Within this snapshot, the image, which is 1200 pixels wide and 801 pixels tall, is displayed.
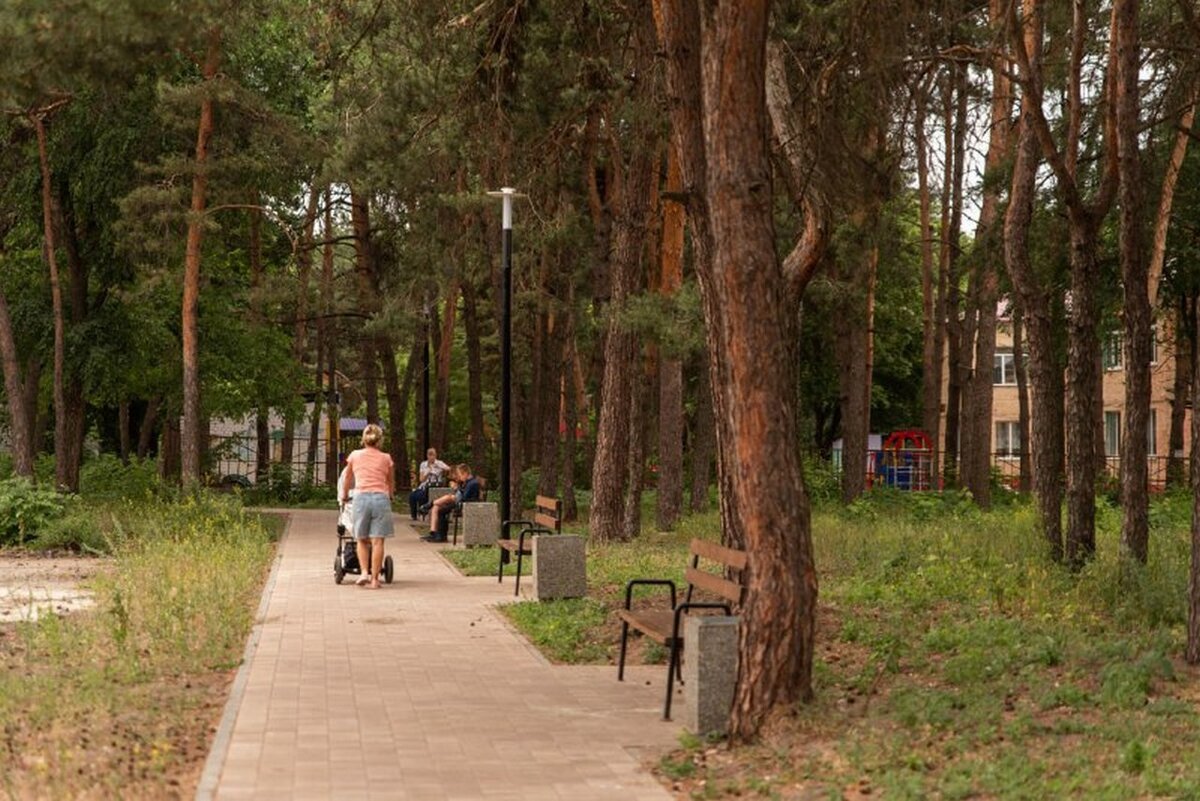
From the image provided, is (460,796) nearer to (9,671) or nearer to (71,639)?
(9,671)

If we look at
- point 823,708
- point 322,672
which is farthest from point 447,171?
point 823,708

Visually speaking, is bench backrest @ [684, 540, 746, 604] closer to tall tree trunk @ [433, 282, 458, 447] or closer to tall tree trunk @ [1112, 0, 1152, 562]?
tall tree trunk @ [1112, 0, 1152, 562]

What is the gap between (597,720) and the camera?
10.5 meters

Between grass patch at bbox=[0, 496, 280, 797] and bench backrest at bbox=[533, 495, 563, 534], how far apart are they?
3146 mm

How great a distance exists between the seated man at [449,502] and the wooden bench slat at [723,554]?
1623 cm

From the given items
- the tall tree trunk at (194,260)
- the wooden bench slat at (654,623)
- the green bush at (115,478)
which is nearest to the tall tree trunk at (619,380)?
the tall tree trunk at (194,260)

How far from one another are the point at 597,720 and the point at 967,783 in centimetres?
302

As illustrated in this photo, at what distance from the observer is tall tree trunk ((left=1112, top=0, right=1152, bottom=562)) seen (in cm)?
1494

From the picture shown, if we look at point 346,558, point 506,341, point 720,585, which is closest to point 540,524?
point 346,558

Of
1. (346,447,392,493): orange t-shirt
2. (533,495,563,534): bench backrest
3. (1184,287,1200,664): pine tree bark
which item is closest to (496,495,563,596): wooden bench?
(533,495,563,534): bench backrest

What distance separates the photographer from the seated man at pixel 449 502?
2811cm

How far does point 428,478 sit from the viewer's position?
112 ft

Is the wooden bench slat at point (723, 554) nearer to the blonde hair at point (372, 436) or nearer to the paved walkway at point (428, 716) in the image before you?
the paved walkway at point (428, 716)

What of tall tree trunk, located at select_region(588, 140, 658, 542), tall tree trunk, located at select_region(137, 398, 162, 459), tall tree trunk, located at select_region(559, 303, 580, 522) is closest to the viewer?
tall tree trunk, located at select_region(588, 140, 658, 542)
